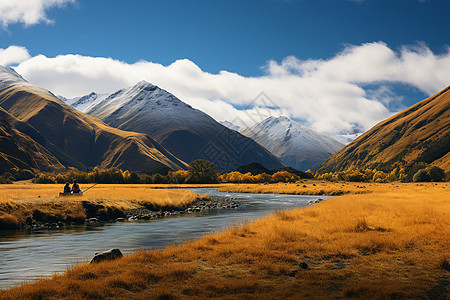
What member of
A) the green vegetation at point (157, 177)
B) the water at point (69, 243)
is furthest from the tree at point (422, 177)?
the water at point (69, 243)

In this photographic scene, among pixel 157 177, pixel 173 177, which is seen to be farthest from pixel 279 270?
pixel 157 177

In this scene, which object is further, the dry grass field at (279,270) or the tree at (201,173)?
the tree at (201,173)

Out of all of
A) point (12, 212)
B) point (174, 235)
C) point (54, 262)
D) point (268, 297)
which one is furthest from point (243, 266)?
point (12, 212)

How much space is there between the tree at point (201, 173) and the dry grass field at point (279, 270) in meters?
155

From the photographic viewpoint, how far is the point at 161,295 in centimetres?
1025

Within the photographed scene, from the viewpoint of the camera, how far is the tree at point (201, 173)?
17425cm

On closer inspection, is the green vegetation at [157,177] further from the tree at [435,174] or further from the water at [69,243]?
the water at [69,243]

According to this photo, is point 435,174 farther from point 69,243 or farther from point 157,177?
point 69,243

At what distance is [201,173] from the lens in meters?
174

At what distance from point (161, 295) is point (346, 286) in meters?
5.84

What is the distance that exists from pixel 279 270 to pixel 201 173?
162m

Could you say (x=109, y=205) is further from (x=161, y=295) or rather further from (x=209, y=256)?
(x=161, y=295)

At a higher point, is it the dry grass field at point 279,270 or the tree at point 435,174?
the tree at point 435,174

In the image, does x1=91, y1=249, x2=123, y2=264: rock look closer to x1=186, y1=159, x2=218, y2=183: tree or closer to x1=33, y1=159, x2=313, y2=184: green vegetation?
x1=33, y1=159, x2=313, y2=184: green vegetation
